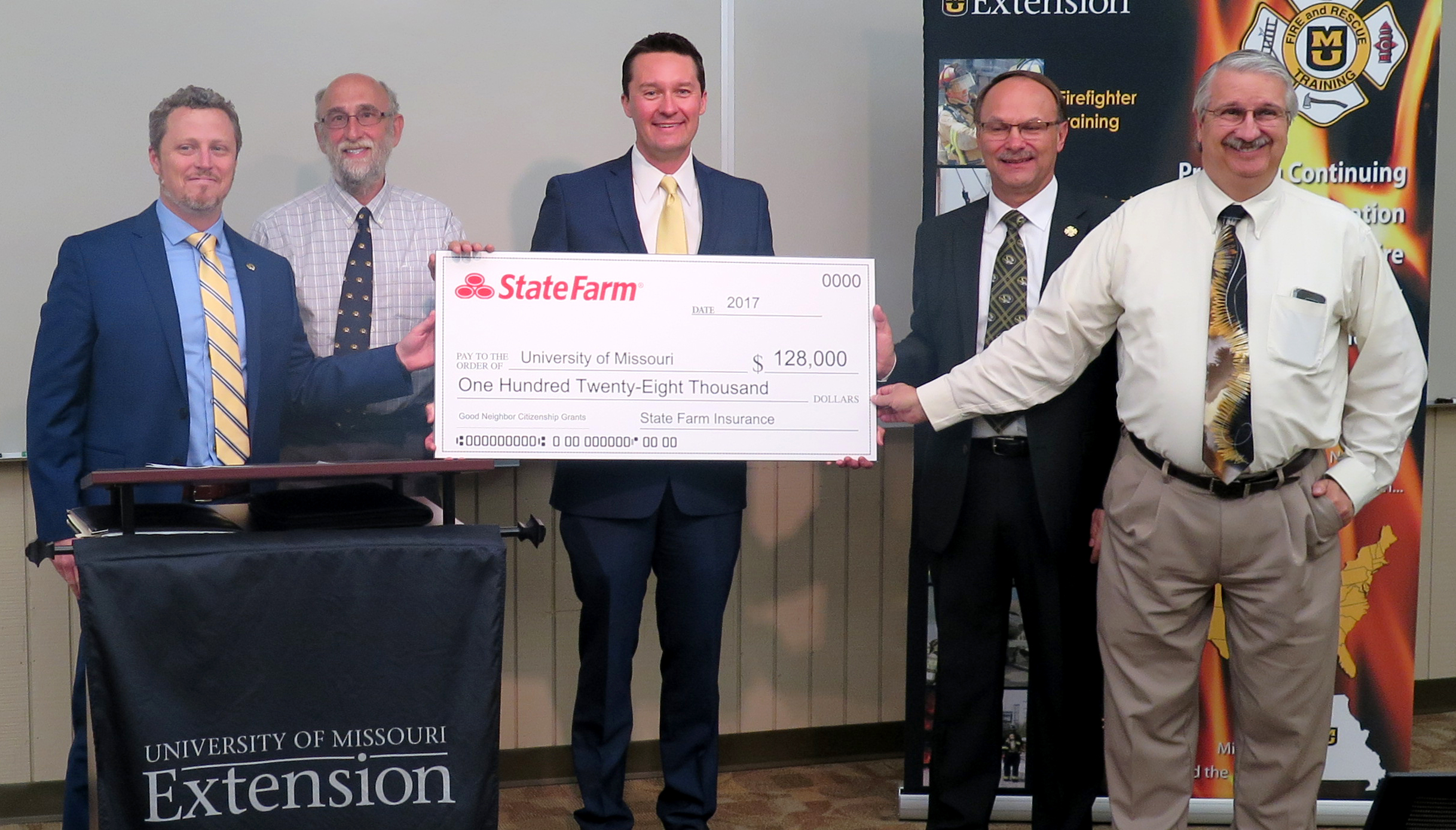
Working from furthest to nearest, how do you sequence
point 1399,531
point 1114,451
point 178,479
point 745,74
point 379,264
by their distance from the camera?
point 745,74 → point 1399,531 → point 379,264 → point 1114,451 → point 178,479

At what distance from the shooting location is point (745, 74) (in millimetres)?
3670

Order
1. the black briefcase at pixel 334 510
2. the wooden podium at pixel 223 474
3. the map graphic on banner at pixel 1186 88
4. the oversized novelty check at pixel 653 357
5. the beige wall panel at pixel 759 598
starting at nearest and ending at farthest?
the wooden podium at pixel 223 474 → the black briefcase at pixel 334 510 → the oversized novelty check at pixel 653 357 → the map graphic on banner at pixel 1186 88 → the beige wall panel at pixel 759 598

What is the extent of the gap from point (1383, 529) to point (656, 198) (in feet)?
7.04

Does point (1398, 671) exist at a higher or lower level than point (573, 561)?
lower

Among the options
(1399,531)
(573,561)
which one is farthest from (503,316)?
(1399,531)

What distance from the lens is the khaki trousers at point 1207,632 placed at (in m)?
2.57

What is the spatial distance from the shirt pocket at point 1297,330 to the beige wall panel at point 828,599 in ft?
5.04

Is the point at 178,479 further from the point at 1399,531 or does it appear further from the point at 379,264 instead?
the point at 1399,531

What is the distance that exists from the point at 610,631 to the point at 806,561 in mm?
1080

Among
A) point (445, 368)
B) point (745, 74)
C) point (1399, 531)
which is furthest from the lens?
point (745, 74)

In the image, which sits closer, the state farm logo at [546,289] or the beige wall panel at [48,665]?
the state farm logo at [546,289]

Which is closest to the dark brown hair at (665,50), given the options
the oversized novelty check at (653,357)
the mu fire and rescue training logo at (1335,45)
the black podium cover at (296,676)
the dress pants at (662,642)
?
the oversized novelty check at (653,357)

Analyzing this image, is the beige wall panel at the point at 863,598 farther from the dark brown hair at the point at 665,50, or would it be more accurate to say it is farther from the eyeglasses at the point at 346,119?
the eyeglasses at the point at 346,119

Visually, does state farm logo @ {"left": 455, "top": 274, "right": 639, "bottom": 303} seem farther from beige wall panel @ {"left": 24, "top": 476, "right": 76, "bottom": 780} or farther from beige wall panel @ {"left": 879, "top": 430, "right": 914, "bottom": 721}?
beige wall panel @ {"left": 24, "top": 476, "right": 76, "bottom": 780}
